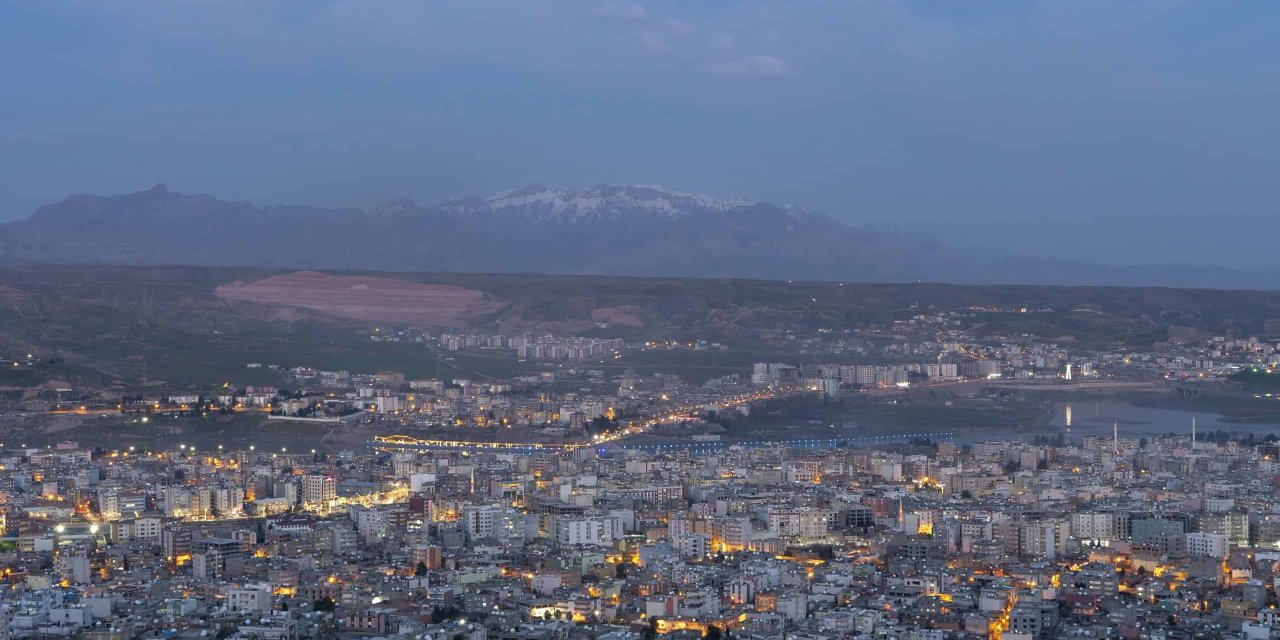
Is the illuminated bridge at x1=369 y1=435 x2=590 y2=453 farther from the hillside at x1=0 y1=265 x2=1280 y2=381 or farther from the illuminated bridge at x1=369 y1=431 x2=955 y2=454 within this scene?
the hillside at x1=0 y1=265 x2=1280 y2=381

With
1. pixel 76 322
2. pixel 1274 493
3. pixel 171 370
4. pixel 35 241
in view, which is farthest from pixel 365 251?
pixel 1274 493

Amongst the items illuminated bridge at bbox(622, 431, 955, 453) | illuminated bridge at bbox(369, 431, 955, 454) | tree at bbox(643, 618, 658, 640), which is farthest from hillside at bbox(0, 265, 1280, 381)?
tree at bbox(643, 618, 658, 640)

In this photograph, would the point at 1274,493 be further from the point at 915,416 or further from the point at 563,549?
the point at 915,416

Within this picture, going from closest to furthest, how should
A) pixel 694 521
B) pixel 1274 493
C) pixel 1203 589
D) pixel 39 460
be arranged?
pixel 1203 589, pixel 694 521, pixel 1274 493, pixel 39 460

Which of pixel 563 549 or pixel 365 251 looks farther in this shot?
pixel 365 251

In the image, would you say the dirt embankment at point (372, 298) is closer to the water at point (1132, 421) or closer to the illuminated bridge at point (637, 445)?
the illuminated bridge at point (637, 445)

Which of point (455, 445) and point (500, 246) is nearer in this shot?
point (455, 445)

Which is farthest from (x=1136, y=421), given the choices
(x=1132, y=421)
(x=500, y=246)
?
(x=500, y=246)

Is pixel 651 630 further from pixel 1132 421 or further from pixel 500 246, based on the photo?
pixel 500 246
